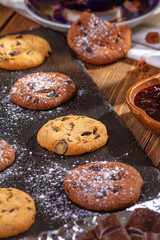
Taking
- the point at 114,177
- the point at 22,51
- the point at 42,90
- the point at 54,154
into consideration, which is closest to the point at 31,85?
the point at 42,90

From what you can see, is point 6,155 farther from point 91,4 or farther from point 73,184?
point 91,4

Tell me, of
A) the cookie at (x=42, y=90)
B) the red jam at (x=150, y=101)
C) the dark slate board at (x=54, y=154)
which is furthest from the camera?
the cookie at (x=42, y=90)

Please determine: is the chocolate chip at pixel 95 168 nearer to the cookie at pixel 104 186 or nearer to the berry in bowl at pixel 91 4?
the cookie at pixel 104 186

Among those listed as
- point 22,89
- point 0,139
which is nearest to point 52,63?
point 22,89

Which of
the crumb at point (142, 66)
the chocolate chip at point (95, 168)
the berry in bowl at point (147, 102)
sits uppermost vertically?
the berry in bowl at point (147, 102)

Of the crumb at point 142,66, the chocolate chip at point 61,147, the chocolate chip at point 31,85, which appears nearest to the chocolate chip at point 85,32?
the crumb at point 142,66

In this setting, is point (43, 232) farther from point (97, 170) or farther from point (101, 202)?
point (97, 170)
